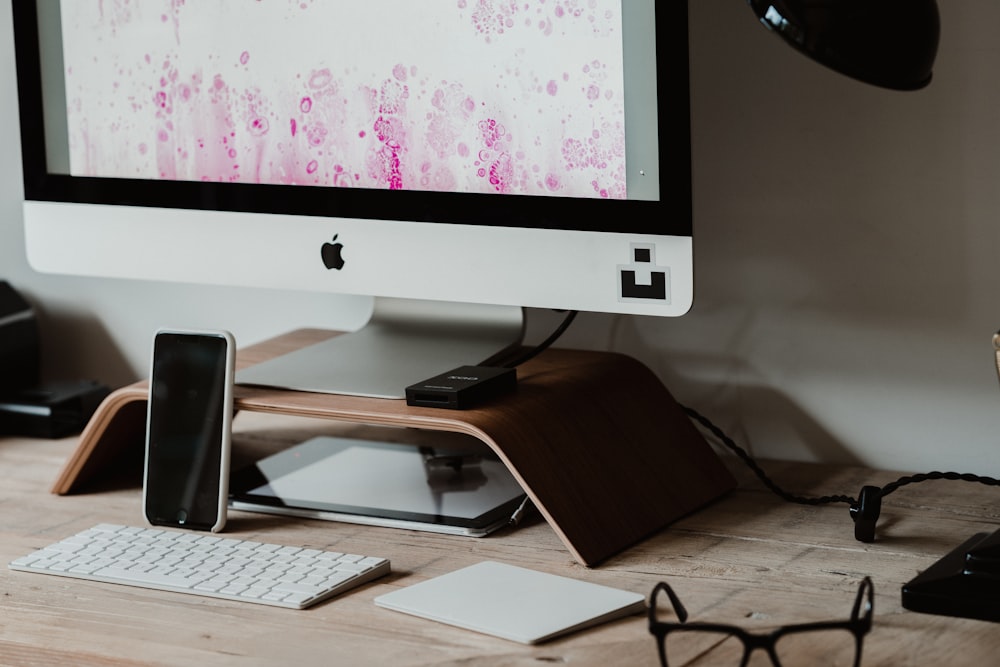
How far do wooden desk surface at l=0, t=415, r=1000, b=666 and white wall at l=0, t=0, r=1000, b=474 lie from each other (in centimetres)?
7

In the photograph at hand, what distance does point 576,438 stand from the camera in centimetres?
109

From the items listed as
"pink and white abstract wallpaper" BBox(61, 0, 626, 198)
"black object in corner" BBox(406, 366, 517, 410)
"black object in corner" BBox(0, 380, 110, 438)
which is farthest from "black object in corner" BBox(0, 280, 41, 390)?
"black object in corner" BBox(406, 366, 517, 410)

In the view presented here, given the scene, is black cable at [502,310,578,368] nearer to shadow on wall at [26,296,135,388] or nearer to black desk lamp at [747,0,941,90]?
black desk lamp at [747,0,941,90]

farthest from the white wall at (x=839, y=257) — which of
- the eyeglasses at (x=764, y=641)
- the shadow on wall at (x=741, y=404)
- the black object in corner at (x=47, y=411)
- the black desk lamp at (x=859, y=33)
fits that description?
the black object in corner at (x=47, y=411)

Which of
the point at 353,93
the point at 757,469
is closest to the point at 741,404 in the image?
the point at 757,469

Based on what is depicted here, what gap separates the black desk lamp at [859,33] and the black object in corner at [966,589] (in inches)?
12.9

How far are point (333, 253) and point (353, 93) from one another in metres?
0.15

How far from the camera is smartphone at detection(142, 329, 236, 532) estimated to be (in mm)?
1129

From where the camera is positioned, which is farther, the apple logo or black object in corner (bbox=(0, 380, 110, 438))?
black object in corner (bbox=(0, 380, 110, 438))

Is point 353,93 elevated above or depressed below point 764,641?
above

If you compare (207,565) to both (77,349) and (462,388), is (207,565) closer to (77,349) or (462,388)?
(462,388)

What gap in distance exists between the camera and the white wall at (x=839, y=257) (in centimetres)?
118

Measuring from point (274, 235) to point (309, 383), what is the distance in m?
0.15

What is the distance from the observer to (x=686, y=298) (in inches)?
41.5
